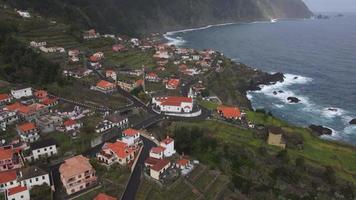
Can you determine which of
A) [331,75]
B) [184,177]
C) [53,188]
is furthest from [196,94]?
[331,75]

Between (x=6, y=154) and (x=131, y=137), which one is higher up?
(x=6, y=154)

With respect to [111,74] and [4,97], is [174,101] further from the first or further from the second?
[4,97]

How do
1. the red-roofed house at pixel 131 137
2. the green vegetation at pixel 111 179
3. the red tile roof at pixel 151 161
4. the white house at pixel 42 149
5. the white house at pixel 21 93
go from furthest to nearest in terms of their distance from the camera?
1. the white house at pixel 21 93
2. the red-roofed house at pixel 131 137
3. the white house at pixel 42 149
4. the red tile roof at pixel 151 161
5. the green vegetation at pixel 111 179

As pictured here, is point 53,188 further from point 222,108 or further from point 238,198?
point 222,108

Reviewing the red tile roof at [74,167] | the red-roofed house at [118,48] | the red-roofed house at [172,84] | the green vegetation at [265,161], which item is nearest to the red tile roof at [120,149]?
the red tile roof at [74,167]

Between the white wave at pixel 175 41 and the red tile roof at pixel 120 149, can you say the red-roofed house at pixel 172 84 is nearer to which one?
the red tile roof at pixel 120 149

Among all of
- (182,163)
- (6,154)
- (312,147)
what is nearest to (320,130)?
(312,147)
